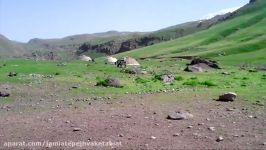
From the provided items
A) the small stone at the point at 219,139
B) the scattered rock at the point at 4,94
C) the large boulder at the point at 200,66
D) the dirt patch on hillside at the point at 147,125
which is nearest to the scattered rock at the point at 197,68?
the large boulder at the point at 200,66

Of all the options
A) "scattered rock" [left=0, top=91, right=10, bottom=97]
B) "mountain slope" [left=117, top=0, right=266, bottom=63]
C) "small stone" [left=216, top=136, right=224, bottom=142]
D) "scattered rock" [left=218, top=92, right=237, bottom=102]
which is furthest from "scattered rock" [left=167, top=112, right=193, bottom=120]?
"mountain slope" [left=117, top=0, right=266, bottom=63]

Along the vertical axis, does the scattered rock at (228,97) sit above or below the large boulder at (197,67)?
above

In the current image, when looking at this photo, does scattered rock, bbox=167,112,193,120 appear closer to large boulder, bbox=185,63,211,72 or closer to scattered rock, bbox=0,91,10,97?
scattered rock, bbox=0,91,10,97

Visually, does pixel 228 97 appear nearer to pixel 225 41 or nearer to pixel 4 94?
pixel 4 94

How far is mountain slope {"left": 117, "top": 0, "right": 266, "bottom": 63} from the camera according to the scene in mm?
99544

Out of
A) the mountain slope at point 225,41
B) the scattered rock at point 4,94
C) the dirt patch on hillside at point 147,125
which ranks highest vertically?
the dirt patch on hillside at point 147,125

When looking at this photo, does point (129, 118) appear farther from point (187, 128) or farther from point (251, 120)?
point (251, 120)

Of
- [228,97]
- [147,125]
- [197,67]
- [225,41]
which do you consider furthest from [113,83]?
[225,41]

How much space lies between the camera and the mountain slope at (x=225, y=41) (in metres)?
99.5

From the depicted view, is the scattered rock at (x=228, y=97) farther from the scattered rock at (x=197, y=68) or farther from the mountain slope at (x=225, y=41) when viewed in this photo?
the mountain slope at (x=225, y=41)

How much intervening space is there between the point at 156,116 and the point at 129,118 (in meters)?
1.05

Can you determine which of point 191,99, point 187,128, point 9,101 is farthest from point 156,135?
point 9,101

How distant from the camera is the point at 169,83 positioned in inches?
1218

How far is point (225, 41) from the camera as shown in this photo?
123m
